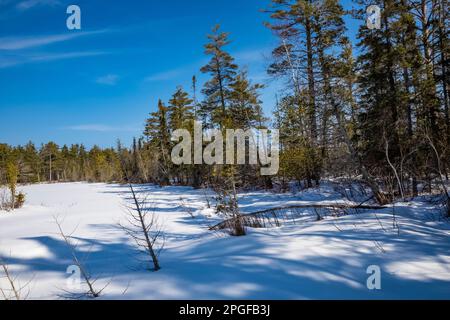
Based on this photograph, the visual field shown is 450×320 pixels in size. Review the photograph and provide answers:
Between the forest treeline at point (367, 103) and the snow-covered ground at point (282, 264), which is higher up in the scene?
the forest treeline at point (367, 103)

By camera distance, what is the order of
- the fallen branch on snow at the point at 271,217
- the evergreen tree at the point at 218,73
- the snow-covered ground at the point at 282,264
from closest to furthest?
the snow-covered ground at the point at 282,264, the fallen branch on snow at the point at 271,217, the evergreen tree at the point at 218,73

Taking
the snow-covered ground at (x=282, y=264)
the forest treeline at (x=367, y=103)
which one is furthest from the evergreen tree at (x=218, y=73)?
the snow-covered ground at (x=282, y=264)

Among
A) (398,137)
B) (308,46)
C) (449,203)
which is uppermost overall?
(308,46)

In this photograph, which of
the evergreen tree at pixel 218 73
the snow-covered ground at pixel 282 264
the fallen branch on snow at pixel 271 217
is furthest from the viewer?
the evergreen tree at pixel 218 73

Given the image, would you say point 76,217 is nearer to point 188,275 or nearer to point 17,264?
point 17,264

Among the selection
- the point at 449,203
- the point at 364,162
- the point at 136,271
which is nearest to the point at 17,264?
the point at 136,271

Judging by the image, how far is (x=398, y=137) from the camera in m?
11.2

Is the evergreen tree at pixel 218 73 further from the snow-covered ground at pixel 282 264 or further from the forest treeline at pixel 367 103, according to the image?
the snow-covered ground at pixel 282 264

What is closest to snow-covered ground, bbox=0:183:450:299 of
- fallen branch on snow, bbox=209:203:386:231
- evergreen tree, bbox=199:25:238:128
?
fallen branch on snow, bbox=209:203:386:231

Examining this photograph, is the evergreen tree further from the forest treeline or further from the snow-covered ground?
the snow-covered ground

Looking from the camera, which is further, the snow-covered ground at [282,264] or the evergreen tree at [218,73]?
the evergreen tree at [218,73]

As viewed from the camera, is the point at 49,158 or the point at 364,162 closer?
the point at 364,162

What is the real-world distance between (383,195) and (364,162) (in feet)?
9.36
